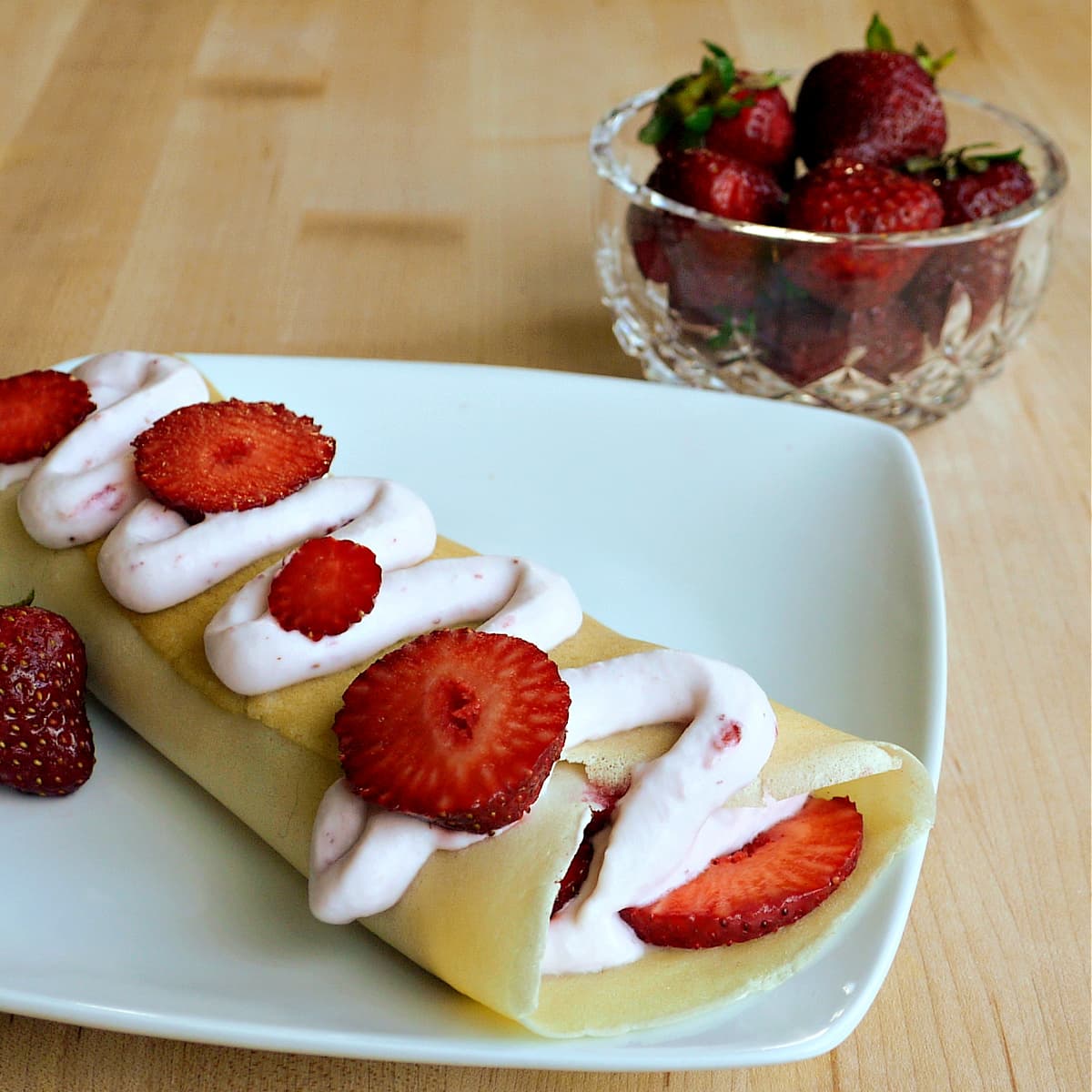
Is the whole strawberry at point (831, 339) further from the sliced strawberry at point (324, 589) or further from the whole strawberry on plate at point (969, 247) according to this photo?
the sliced strawberry at point (324, 589)

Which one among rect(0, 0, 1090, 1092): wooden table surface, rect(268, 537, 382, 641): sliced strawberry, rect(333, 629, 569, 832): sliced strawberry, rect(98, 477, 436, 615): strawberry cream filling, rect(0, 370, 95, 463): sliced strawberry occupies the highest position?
rect(333, 629, 569, 832): sliced strawberry

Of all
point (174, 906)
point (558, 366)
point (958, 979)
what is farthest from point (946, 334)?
point (174, 906)

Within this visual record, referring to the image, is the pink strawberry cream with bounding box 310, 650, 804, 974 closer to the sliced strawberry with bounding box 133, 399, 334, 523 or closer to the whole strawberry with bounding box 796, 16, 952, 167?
the sliced strawberry with bounding box 133, 399, 334, 523

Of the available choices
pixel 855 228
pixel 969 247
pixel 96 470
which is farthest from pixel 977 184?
pixel 96 470

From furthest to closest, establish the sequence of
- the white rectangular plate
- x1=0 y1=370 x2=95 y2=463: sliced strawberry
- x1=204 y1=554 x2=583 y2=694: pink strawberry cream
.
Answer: x1=0 y1=370 x2=95 y2=463: sliced strawberry, x1=204 y1=554 x2=583 y2=694: pink strawberry cream, the white rectangular plate

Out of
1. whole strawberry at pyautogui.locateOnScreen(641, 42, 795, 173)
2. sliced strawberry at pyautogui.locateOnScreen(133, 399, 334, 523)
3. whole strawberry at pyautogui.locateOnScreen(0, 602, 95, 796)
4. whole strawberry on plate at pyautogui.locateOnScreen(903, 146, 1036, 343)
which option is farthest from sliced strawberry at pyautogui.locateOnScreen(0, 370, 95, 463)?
whole strawberry on plate at pyautogui.locateOnScreen(903, 146, 1036, 343)
